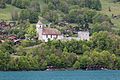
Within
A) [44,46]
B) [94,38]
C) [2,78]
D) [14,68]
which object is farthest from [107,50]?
[2,78]

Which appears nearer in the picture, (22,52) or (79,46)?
(22,52)

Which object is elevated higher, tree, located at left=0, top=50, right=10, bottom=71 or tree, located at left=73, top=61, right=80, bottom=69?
tree, located at left=0, top=50, right=10, bottom=71

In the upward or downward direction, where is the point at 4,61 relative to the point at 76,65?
upward

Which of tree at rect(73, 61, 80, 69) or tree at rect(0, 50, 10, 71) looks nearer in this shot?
tree at rect(0, 50, 10, 71)

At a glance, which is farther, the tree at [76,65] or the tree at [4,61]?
the tree at [76,65]

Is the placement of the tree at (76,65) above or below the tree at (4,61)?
below

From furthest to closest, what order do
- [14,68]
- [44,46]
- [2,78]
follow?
[44,46] → [14,68] → [2,78]

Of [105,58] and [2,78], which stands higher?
[2,78]

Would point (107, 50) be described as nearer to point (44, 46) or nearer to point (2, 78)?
point (44, 46)

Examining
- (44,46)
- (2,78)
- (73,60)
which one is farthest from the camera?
(44,46)

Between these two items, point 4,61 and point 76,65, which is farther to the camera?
point 76,65

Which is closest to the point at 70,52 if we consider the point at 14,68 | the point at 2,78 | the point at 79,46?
the point at 79,46
